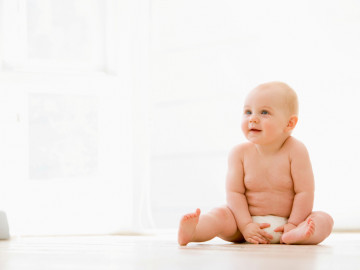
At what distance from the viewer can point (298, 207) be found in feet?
5.06

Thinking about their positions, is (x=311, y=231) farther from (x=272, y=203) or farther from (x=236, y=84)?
(x=236, y=84)

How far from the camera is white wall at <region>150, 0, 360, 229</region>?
219cm

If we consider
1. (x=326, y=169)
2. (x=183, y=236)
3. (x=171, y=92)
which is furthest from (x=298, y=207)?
(x=171, y=92)

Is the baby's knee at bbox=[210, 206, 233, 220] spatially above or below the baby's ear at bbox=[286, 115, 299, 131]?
below

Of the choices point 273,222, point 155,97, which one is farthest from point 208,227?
point 155,97

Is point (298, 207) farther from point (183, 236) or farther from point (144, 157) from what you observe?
point (144, 157)

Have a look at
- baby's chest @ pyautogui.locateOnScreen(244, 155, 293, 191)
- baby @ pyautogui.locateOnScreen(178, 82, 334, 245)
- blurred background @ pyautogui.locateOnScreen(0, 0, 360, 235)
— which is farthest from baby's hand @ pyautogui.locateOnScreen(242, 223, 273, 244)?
blurred background @ pyautogui.locateOnScreen(0, 0, 360, 235)

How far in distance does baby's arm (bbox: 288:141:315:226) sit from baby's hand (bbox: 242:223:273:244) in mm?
81

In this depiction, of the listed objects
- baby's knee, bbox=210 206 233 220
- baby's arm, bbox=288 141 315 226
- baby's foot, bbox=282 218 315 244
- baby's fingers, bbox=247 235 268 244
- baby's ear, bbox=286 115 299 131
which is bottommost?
baby's fingers, bbox=247 235 268 244

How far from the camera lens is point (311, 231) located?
55.0 inches

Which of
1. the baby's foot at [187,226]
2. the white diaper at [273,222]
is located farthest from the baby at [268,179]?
the baby's foot at [187,226]

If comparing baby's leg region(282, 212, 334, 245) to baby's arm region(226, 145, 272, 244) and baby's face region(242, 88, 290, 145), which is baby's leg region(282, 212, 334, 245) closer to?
baby's arm region(226, 145, 272, 244)

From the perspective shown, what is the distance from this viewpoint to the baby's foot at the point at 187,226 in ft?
4.51

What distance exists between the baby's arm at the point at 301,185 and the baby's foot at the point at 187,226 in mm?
307
